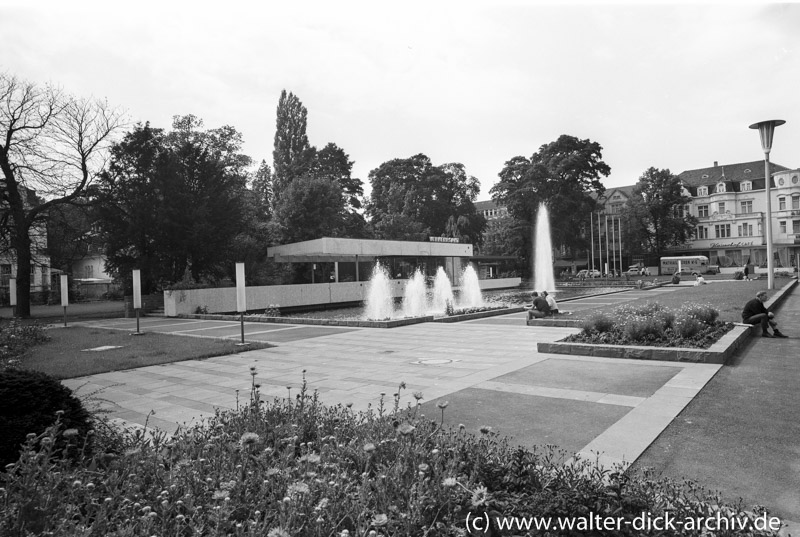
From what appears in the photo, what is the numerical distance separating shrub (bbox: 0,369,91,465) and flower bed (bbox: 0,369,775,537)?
19 cm

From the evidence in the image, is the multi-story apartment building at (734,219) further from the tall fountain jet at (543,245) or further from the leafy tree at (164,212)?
the leafy tree at (164,212)

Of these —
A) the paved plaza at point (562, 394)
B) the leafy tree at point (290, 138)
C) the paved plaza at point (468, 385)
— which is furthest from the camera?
the leafy tree at point (290, 138)

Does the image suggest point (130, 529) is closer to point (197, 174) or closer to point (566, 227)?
point (197, 174)

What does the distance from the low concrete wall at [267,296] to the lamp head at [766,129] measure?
22604mm

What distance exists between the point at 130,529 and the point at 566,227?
64.8m

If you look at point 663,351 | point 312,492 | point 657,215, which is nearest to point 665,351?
point 663,351

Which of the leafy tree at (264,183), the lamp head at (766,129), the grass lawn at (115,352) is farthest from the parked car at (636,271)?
the grass lawn at (115,352)

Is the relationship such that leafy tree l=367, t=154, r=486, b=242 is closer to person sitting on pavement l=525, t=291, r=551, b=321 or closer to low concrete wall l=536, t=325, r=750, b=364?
person sitting on pavement l=525, t=291, r=551, b=321

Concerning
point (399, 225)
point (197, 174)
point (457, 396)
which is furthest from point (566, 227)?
point (457, 396)

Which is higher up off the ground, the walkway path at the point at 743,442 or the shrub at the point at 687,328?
the shrub at the point at 687,328

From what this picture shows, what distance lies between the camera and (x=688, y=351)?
9.80 metres

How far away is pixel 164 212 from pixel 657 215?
252ft

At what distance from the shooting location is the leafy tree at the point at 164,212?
3064 centimetres

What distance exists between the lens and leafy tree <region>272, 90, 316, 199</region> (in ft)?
201
